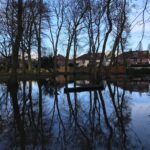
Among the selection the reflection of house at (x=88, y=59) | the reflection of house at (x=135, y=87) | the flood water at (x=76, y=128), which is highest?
the reflection of house at (x=88, y=59)

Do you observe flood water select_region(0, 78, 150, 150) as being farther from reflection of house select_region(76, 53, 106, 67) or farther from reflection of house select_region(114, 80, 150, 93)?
reflection of house select_region(76, 53, 106, 67)

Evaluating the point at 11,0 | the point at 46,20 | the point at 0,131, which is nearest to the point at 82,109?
the point at 0,131

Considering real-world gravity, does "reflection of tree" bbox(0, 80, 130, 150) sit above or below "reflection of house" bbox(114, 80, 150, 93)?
below

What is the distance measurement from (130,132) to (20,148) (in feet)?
10.3

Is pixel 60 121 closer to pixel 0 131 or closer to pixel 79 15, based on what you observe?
pixel 0 131

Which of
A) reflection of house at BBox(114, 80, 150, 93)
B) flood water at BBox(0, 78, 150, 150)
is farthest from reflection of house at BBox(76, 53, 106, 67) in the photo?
flood water at BBox(0, 78, 150, 150)

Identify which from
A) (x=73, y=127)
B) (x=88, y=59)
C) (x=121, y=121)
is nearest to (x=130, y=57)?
(x=88, y=59)

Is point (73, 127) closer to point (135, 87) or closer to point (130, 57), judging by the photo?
point (135, 87)

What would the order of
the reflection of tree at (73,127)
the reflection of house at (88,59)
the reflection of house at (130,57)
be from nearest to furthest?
the reflection of tree at (73,127), the reflection of house at (88,59), the reflection of house at (130,57)

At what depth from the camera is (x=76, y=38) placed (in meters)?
62.6

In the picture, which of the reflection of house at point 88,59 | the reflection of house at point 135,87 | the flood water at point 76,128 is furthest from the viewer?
the reflection of house at point 88,59

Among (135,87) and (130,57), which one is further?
(130,57)

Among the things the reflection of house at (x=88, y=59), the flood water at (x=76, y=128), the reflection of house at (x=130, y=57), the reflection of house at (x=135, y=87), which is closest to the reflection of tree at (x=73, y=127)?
the flood water at (x=76, y=128)

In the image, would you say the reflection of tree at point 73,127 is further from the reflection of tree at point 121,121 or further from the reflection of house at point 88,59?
the reflection of house at point 88,59
